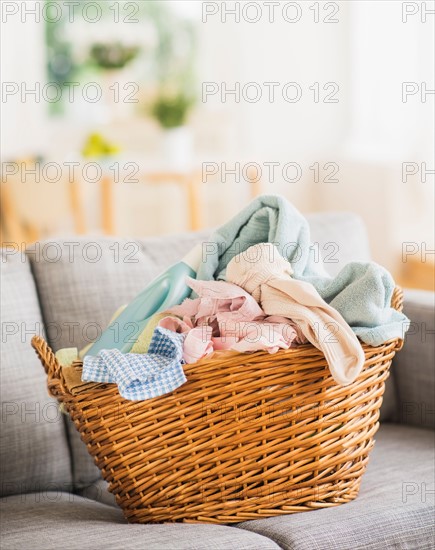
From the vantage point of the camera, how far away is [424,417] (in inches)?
77.4

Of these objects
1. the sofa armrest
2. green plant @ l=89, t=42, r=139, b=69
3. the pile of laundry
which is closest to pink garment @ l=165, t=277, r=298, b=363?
the pile of laundry

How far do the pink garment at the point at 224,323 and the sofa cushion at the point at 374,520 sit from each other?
0.29 meters

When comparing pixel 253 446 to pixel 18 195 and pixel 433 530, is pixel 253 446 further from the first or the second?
pixel 18 195

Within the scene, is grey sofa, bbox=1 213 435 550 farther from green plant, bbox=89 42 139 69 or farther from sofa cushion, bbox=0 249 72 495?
green plant, bbox=89 42 139 69

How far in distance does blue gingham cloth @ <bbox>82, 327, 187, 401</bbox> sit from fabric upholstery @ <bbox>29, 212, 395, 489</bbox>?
389 millimetres

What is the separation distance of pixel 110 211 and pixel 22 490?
299cm

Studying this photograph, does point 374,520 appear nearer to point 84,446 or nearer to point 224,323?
point 224,323

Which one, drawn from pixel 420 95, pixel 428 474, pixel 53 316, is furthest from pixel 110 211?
pixel 428 474

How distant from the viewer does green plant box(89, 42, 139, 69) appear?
5.30 meters

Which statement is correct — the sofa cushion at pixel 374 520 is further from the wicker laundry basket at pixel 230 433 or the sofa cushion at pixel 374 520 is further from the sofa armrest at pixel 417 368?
the sofa armrest at pixel 417 368

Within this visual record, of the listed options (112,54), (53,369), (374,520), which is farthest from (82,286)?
(112,54)

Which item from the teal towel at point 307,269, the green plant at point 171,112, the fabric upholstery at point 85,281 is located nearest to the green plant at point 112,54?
the green plant at point 171,112

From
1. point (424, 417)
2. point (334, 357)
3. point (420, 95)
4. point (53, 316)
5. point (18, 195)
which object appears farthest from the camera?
point (420, 95)

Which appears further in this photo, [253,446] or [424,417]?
[424,417]
